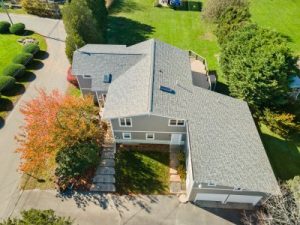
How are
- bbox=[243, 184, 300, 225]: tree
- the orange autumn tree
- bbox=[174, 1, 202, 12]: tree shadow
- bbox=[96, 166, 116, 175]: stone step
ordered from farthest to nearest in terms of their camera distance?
bbox=[174, 1, 202, 12]: tree shadow → bbox=[96, 166, 116, 175]: stone step → the orange autumn tree → bbox=[243, 184, 300, 225]: tree

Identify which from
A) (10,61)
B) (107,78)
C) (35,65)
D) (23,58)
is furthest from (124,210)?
(10,61)

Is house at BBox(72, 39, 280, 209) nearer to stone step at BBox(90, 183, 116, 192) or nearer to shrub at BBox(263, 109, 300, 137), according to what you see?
shrub at BBox(263, 109, 300, 137)

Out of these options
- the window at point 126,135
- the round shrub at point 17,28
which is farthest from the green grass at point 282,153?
the round shrub at point 17,28

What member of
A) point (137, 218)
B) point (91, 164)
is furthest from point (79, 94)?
point (137, 218)

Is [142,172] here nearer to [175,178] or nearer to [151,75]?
[175,178]

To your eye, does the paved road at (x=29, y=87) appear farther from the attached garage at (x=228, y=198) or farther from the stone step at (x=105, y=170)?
the attached garage at (x=228, y=198)

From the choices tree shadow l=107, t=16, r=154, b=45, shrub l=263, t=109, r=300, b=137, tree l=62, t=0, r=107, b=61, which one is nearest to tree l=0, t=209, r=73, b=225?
tree l=62, t=0, r=107, b=61
